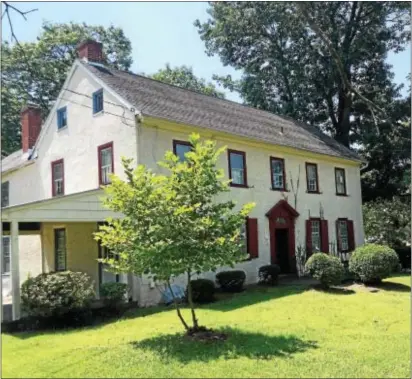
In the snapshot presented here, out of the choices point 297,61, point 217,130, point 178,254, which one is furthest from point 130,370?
point 297,61

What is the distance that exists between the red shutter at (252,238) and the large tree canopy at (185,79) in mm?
20768

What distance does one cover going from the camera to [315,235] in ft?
67.5

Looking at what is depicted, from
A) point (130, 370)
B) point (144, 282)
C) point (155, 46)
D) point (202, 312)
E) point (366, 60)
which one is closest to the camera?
point (130, 370)

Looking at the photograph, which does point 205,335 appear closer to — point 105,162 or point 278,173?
point 105,162

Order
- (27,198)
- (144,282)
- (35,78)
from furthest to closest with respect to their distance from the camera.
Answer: (35,78), (27,198), (144,282)

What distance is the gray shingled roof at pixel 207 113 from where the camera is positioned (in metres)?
16.0

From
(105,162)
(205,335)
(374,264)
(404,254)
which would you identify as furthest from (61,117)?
(404,254)

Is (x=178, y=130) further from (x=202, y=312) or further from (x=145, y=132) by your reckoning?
(x=202, y=312)

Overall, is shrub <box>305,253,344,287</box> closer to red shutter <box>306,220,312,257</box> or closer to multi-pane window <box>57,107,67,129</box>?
red shutter <box>306,220,312,257</box>

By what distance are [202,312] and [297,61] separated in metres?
22.7

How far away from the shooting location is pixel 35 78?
3297cm

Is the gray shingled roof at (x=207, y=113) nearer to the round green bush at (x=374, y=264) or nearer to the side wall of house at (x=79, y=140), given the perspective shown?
the side wall of house at (x=79, y=140)

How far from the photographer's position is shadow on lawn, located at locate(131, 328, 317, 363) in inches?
298

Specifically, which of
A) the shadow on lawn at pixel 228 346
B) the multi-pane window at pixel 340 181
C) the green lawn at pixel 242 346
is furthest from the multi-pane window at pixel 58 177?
the multi-pane window at pixel 340 181
